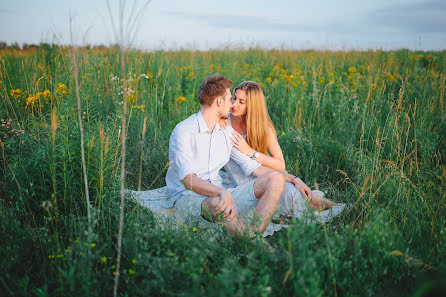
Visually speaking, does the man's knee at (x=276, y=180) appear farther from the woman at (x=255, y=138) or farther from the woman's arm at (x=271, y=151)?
the woman's arm at (x=271, y=151)

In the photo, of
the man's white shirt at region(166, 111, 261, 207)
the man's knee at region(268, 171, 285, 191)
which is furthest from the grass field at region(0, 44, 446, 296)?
the man's knee at region(268, 171, 285, 191)

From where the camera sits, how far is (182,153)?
280cm

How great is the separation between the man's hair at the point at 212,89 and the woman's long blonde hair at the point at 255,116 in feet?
1.33

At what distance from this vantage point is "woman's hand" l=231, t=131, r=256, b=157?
3.21m

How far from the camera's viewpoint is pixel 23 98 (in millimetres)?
4273

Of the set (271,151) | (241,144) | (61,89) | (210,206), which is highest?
(61,89)

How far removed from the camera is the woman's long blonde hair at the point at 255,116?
3.32 metres

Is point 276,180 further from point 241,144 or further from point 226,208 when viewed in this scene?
point 241,144

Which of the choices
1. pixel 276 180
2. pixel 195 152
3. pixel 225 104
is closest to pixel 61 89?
pixel 195 152

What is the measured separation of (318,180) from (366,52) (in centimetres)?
712

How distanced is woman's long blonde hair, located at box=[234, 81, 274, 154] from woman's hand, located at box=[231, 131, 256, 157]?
0.51 ft

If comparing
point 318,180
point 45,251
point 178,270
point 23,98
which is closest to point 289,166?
point 318,180

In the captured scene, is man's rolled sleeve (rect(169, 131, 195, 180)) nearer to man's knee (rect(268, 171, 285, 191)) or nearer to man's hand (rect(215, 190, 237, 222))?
man's hand (rect(215, 190, 237, 222))

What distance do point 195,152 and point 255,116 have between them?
79 cm
